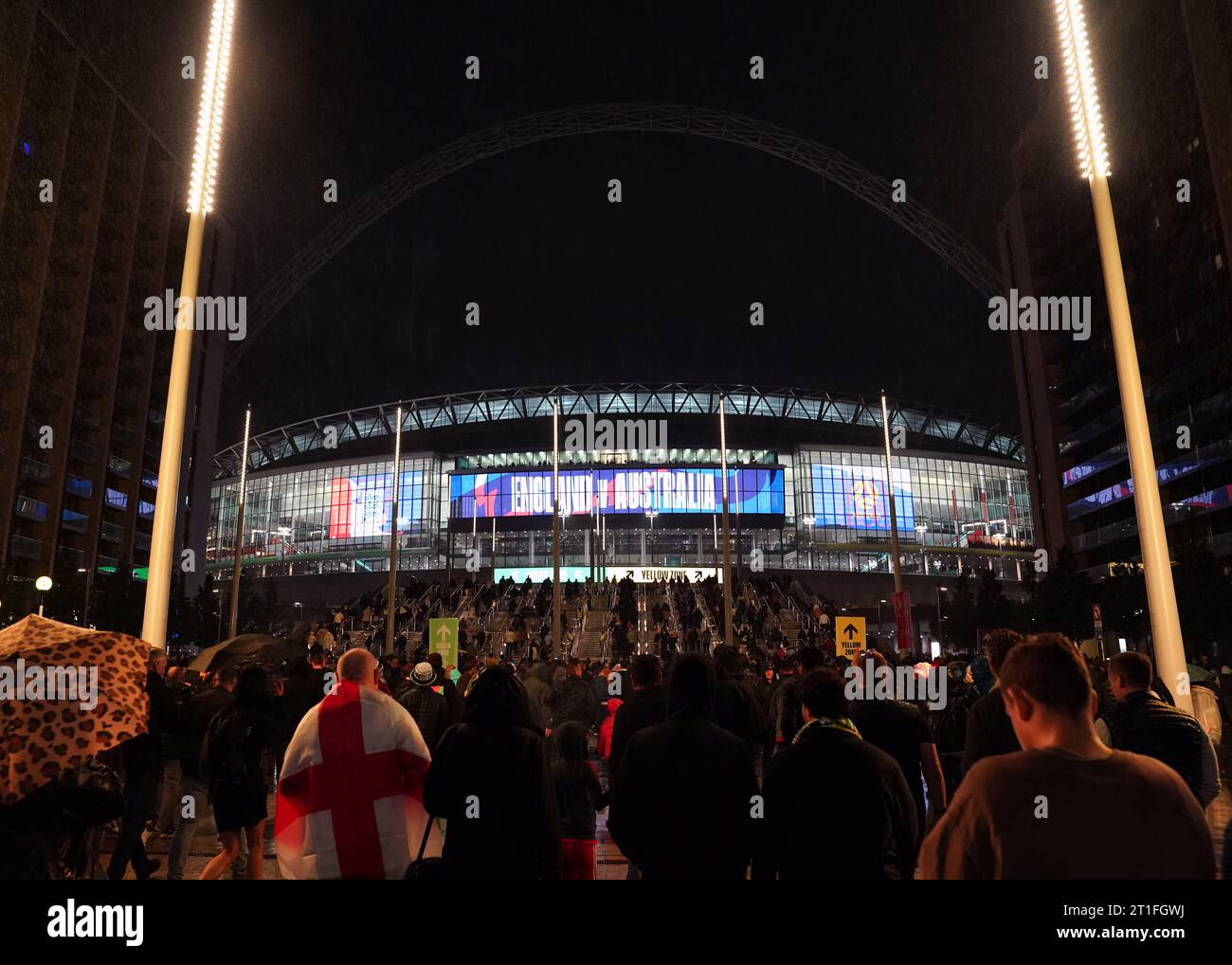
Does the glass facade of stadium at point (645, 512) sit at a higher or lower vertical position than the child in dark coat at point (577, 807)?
higher

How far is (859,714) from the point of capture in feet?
21.0

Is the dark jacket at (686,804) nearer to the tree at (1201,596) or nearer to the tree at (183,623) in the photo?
the tree at (1201,596)

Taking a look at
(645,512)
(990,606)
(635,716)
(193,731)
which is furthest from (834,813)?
(645,512)

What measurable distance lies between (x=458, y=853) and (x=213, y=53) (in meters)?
11.4

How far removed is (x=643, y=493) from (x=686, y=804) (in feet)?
250

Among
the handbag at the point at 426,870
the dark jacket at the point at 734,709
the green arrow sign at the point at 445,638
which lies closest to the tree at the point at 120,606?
the green arrow sign at the point at 445,638

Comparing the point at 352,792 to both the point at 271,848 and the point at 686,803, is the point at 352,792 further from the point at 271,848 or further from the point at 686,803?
the point at 271,848

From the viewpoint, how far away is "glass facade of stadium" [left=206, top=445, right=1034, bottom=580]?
79.9 meters

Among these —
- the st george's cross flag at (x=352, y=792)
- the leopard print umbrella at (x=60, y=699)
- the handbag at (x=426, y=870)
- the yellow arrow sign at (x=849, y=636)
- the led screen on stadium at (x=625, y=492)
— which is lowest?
the handbag at (x=426, y=870)

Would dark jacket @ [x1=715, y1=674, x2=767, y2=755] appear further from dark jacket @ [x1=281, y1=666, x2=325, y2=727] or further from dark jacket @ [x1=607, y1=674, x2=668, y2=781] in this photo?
dark jacket @ [x1=281, y1=666, x2=325, y2=727]

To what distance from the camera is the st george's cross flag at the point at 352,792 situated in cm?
515

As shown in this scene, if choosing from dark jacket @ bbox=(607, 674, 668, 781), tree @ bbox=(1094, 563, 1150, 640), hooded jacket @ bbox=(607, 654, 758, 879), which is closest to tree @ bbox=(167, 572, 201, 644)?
tree @ bbox=(1094, 563, 1150, 640)

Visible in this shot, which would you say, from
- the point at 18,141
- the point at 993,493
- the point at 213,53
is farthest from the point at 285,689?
the point at 993,493

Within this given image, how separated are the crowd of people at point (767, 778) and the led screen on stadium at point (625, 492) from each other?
70.5 m
